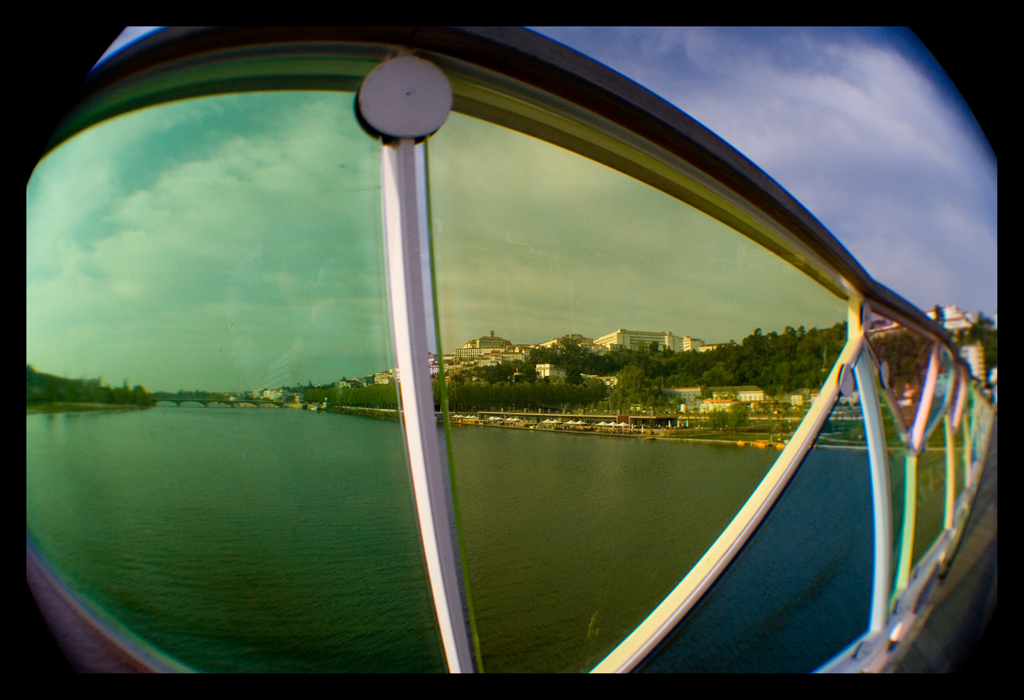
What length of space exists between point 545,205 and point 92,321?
128 centimetres

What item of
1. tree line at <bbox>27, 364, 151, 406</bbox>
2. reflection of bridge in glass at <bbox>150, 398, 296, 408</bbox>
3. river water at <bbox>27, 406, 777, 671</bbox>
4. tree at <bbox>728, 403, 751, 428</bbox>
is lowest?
river water at <bbox>27, 406, 777, 671</bbox>

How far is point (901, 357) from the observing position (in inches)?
132

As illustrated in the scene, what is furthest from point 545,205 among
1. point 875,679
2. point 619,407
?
point 875,679

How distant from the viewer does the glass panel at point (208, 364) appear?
4.02 ft

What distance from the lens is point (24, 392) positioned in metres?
1.25

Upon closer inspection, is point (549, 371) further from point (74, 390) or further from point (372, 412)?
point (74, 390)

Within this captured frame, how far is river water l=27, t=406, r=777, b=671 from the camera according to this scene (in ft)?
4.24

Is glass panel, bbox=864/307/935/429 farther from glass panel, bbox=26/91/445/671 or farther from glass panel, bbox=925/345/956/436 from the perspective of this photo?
glass panel, bbox=26/91/445/671

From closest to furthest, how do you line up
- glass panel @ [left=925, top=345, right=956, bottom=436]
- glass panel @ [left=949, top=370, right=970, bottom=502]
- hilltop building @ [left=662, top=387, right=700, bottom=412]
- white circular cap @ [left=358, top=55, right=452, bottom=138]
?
white circular cap @ [left=358, top=55, right=452, bottom=138] → hilltop building @ [left=662, top=387, right=700, bottom=412] → glass panel @ [left=925, top=345, right=956, bottom=436] → glass panel @ [left=949, top=370, right=970, bottom=502]

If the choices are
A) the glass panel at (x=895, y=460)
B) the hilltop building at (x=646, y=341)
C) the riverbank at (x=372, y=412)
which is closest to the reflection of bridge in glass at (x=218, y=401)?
the riverbank at (x=372, y=412)

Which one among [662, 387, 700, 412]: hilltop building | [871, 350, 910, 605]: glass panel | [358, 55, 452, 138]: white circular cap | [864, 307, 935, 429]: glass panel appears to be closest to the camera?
[358, 55, 452, 138]: white circular cap

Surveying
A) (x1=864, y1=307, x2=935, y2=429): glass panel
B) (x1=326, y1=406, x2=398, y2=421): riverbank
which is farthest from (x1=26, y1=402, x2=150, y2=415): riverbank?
(x1=864, y1=307, x2=935, y2=429): glass panel

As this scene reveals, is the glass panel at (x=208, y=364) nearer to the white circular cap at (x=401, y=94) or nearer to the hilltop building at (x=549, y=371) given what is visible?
the white circular cap at (x=401, y=94)

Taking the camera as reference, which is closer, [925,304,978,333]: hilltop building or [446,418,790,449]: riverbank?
[446,418,790,449]: riverbank
